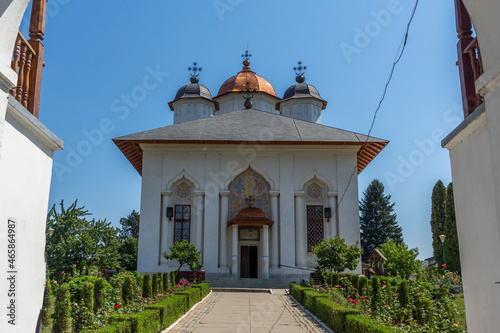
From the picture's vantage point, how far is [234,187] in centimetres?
2297

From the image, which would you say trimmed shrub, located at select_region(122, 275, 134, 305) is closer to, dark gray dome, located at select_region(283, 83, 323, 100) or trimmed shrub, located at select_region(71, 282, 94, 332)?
trimmed shrub, located at select_region(71, 282, 94, 332)

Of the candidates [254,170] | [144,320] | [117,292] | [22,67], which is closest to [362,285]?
[117,292]

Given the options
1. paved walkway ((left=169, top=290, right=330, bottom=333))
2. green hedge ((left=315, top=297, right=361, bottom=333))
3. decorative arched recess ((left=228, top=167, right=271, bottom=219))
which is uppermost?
decorative arched recess ((left=228, top=167, right=271, bottom=219))

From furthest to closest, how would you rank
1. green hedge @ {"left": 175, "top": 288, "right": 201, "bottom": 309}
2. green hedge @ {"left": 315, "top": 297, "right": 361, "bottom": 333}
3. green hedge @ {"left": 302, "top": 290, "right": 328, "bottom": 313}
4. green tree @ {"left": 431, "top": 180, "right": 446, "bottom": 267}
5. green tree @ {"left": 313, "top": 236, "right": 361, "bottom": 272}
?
green tree @ {"left": 431, "top": 180, "right": 446, "bottom": 267}, green tree @ {"left": 313, "top": 236, "right": 361, "bottom": 272}, green hedge @ {"left": 175, "top": 288, "right": 201, "bottom": 309}, green hedge @ {"left": 302, "top": 290, "right": 328, "bottom": 313}, green hedge @ {"left": 315, "top": 297, "right": 361, "bottom": 333}

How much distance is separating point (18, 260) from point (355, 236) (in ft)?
62.2

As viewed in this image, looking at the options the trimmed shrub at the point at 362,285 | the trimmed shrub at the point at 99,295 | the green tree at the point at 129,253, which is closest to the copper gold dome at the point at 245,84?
the green tree at the point at 129,253

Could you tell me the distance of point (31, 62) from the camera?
17.3 feet

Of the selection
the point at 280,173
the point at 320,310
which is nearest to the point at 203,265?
the point at 280,173

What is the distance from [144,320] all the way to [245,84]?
2934 centimetres

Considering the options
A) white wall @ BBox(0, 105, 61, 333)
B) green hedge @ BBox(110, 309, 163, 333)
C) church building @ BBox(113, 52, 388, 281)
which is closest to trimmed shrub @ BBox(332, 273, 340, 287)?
church building @ BBox(113, 52, 388, 281)

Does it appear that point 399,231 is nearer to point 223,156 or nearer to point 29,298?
point 223,156

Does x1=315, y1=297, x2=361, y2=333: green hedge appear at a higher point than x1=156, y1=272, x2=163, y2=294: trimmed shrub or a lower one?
lower

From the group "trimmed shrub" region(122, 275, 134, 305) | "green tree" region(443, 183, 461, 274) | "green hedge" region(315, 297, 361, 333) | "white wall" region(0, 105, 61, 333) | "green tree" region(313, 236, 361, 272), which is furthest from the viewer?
"green tree" region(443, 183, 461, 274)

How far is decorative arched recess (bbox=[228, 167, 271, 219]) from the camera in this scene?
22.7m
